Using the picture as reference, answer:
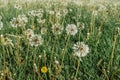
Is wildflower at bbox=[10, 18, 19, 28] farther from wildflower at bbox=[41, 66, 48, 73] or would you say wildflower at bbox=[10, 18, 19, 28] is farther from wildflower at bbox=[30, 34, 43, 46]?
wildflower at bbox=[41, 66, 48, 73]

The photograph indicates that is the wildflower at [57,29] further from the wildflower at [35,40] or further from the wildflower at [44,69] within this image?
the wildflower at [44,69]

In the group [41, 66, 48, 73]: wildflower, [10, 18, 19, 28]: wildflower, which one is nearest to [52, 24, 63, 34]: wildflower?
[10, 18, 19, 28]: wildflower

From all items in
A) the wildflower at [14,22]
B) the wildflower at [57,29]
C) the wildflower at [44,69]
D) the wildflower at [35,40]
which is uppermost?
the wildflower at [14,22]

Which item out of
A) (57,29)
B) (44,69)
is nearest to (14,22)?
(57,29)

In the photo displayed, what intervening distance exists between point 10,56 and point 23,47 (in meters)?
0.22

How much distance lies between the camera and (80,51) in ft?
8.79

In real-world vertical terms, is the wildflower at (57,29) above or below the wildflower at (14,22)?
below

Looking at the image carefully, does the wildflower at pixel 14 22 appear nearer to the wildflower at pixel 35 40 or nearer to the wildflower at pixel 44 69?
the wildflower at pixel 35 40

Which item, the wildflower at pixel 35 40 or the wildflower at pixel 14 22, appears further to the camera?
the wildflower at pixel 14 22

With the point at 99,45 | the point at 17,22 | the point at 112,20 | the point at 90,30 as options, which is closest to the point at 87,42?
the point at 99,45

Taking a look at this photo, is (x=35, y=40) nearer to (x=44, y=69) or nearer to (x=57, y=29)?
(x=44, y=69)

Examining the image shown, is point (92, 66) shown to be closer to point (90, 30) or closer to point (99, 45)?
point (99, 45)

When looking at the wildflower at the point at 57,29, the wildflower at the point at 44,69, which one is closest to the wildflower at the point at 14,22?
the wildflower at the point at 57,29

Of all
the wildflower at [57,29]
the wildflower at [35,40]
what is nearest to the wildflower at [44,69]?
the wildflower at [35,40]
